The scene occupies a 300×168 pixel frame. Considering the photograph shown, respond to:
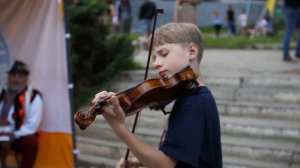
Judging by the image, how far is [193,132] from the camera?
203cm

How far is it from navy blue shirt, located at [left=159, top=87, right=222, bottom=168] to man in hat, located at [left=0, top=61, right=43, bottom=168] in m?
3.77

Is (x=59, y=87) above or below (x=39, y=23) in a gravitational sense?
below

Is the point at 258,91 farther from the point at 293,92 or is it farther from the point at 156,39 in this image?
the point at 156,39

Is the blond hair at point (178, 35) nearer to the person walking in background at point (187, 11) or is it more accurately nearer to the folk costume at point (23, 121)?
the folk costume at point (23, 121)

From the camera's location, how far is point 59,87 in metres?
5.64

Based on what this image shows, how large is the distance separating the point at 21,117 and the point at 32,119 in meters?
0.12

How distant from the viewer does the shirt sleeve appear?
5664mm

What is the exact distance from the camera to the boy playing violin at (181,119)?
2008 millimetres

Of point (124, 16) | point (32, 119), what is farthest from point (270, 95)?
point (124, 16)

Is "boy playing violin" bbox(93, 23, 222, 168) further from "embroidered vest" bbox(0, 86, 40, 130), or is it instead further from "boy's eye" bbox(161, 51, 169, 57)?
"embroidered vest" bbox(0, 86, 40, 130)

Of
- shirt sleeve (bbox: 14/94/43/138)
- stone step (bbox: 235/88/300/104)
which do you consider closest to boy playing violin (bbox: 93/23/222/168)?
shirt sleeve (bbox: 14/94/43/138)

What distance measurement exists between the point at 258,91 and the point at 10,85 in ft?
9.86

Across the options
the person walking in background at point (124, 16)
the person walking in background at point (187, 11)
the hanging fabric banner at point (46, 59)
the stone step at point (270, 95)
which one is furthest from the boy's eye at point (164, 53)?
the person walking in background at point (124, 16)

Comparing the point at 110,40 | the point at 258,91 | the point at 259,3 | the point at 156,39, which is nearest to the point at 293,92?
the point at 258,91
